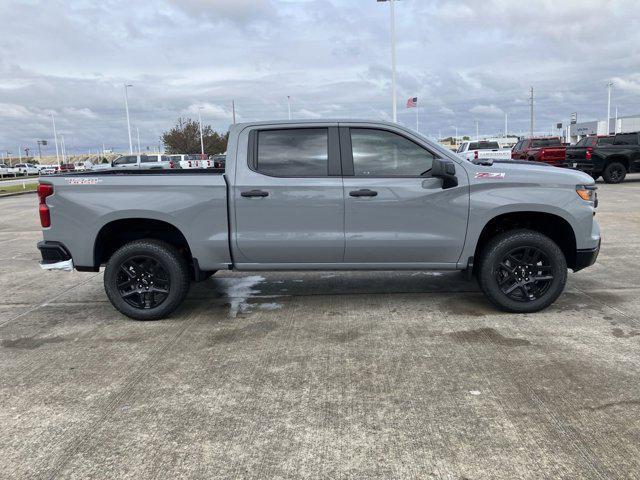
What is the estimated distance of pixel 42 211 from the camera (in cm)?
528

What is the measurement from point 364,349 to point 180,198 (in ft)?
7.32

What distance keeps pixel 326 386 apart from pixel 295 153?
93.8 inches

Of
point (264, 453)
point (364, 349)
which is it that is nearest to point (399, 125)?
point (364, 349)

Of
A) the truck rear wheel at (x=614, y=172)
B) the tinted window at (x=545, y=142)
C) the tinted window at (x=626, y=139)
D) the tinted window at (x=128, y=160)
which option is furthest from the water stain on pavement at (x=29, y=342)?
the tinted window at (x=128, y=160)

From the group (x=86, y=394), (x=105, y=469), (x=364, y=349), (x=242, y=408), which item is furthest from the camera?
(x=364, y=349)

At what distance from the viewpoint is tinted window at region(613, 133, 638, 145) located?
65.1 feet

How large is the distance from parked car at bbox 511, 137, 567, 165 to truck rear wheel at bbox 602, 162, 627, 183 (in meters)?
1.59

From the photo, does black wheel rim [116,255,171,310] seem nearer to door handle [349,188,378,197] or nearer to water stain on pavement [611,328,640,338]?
door handle [349,188,378,197]

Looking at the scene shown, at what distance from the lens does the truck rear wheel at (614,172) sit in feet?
65.7

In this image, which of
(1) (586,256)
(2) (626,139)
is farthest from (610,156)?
(1) (586,256)

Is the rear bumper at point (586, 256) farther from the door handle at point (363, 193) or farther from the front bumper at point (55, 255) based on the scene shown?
the front bumper at point (55, 255)

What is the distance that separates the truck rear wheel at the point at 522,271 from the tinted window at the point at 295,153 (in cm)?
181

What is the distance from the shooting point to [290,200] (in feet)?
16.9

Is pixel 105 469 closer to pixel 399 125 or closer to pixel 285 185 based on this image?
pixel 285 185
